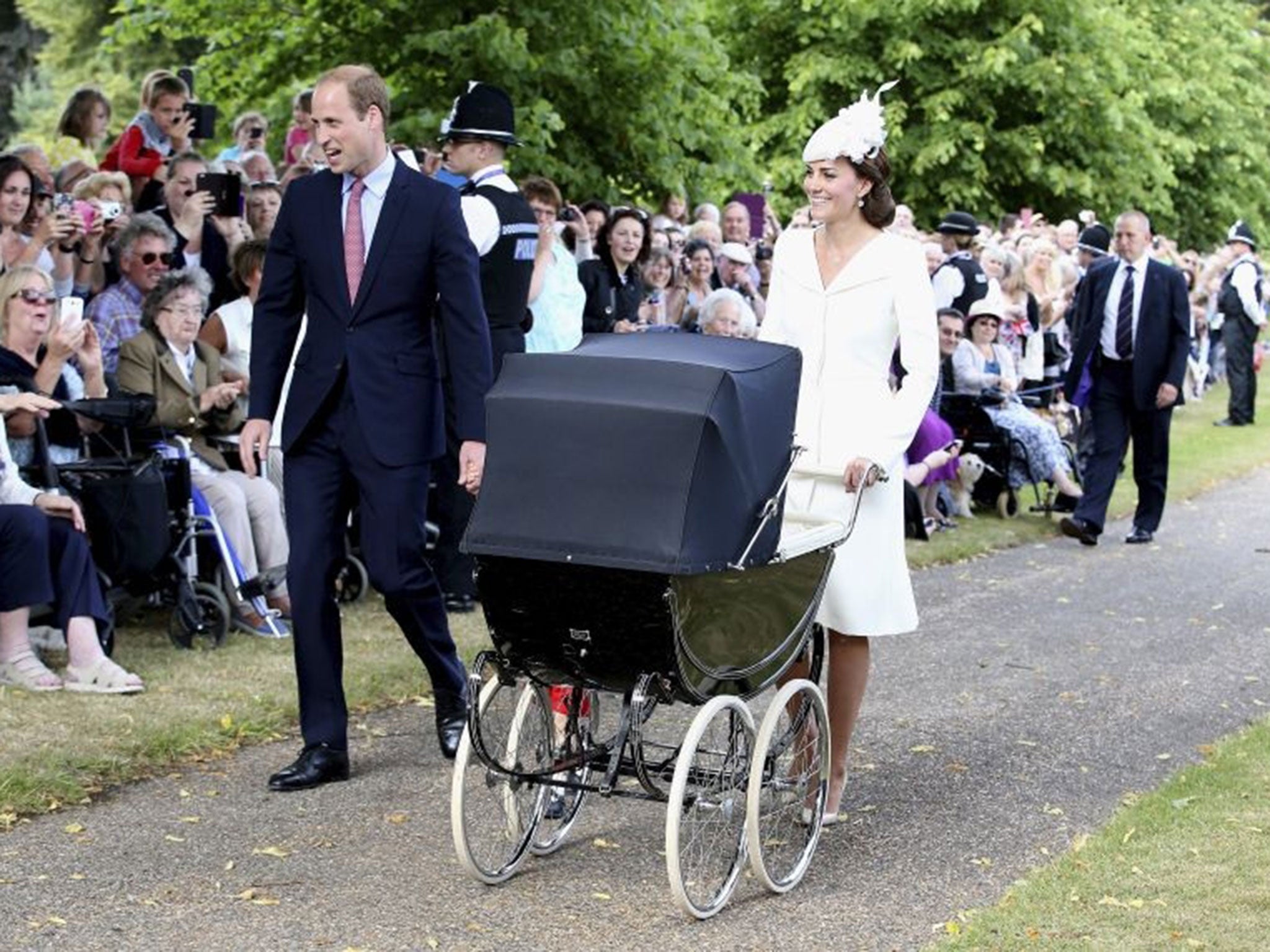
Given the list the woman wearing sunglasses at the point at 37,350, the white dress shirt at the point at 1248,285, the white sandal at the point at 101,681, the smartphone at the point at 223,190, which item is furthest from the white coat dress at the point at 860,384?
the white dress shirt at the point at 1248,285

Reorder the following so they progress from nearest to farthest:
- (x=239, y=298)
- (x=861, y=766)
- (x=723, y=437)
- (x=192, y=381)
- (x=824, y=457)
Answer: (x=723, y=437), (x=824, y=457), (x=861, y=766), (x=192, y=381), (x=239, y=298)

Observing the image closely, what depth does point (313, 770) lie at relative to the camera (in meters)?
7.71

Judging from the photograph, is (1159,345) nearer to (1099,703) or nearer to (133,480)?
(1099,703)

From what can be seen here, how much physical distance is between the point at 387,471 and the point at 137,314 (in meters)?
4.11

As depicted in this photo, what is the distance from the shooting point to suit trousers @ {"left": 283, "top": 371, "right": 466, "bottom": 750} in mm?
7656

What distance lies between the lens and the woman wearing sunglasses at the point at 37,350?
9.75m

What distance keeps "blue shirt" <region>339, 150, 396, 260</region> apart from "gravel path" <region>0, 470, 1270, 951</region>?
6.24 feet

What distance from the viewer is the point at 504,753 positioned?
660cm

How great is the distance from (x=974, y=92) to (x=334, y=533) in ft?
80.8

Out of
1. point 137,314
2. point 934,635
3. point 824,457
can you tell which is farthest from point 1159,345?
point 824,457

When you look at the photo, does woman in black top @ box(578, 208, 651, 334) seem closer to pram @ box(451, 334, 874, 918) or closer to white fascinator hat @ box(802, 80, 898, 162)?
white fascinator hat @ box(802, 80, 898, 162)

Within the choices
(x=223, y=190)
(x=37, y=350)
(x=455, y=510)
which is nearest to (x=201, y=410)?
(x=37, y=350)

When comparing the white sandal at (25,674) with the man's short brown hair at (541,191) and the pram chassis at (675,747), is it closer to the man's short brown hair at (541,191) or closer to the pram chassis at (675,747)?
the pram chassis at (675,747)

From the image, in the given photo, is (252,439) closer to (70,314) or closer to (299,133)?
(70,314)
